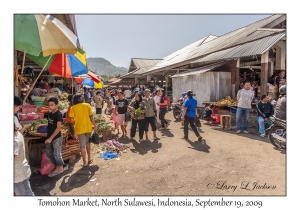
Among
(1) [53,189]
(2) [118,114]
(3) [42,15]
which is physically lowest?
(1) [53,189]

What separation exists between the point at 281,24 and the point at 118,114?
10995 mm

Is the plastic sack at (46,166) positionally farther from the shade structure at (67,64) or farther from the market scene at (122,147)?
the shade structure at (67,64)

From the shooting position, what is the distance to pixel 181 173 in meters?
4.13

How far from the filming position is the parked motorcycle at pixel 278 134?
5179mm

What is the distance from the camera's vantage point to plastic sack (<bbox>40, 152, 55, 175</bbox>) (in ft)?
13.8

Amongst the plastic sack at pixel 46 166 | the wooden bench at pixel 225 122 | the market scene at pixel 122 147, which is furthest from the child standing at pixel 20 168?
the wooden bench at pixel 225 122

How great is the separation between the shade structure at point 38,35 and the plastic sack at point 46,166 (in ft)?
7.93

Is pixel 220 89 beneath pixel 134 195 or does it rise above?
above

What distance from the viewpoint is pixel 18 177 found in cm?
258
